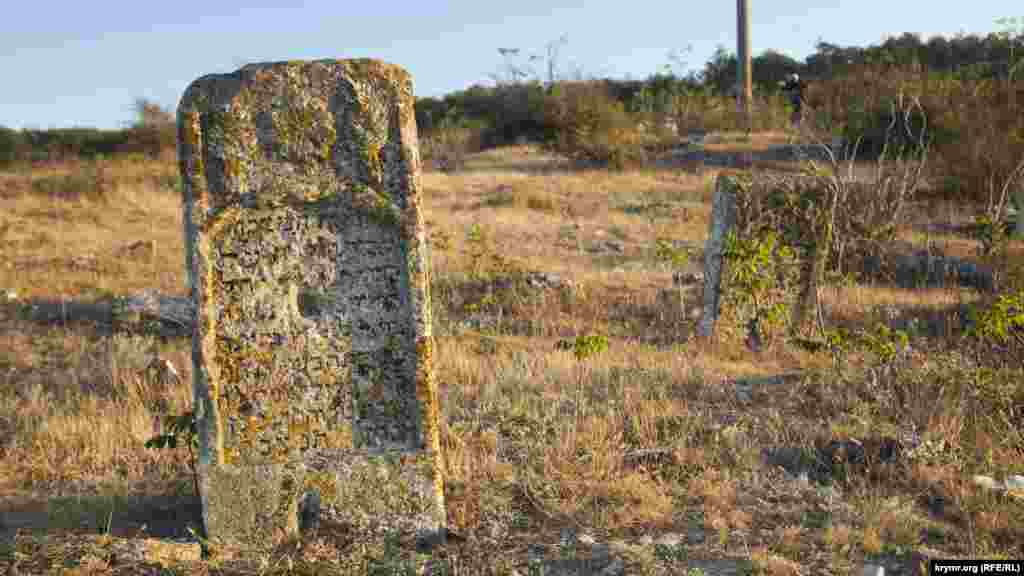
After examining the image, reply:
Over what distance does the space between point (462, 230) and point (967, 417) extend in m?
6.90

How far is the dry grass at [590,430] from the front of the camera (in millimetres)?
3322

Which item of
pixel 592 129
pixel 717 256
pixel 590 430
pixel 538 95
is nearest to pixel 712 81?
Result: pixel 538 95

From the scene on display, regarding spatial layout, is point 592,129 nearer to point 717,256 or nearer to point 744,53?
point 744,53

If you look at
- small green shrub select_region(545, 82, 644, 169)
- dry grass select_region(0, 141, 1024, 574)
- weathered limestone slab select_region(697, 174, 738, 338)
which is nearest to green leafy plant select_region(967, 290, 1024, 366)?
dry grass select_region(0, 141, 1024, 574)

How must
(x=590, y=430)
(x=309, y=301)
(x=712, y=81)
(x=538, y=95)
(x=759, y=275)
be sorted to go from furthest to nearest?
(x=712, y=81) → (x=538, y=95) → (x=759, y=275) → (x=590, y=430) → (x=309, y=301)

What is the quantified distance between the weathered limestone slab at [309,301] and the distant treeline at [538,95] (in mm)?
14828

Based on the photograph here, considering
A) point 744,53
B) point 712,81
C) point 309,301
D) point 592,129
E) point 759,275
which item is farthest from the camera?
point 712,81

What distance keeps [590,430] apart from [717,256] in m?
2.73

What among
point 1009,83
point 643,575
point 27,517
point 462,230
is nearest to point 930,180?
point 1009,83

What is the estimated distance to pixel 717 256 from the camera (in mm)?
6594

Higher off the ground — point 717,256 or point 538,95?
point 538,95

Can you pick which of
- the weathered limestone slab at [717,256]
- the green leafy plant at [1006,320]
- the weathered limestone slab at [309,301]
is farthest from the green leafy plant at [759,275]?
the weathered limestone slab at [309,301]

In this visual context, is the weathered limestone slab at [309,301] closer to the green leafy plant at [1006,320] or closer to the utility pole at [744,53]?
Result: the green leafy plant at [1006,320]

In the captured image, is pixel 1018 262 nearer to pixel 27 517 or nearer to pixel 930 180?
pixel 930 180
